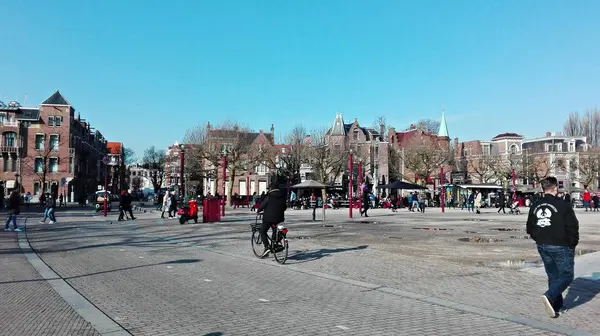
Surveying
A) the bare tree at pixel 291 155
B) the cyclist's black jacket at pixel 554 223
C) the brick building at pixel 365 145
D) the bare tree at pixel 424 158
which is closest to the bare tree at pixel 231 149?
the bare tree at pixel 291 155

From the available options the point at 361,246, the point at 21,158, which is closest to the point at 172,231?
the point at 361,246

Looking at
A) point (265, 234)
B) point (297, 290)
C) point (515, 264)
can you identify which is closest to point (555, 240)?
point (297, 290)

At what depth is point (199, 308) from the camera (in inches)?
271

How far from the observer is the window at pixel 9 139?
64.2 metres

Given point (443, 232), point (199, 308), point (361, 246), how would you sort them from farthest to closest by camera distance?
1. point (443, 232)
2. point (361, 246)
3. point (199, 308)

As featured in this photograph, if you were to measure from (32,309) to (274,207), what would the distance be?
564 cm

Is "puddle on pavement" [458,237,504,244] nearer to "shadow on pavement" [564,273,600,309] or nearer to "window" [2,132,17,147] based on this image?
"shadow on pavement" [564,273,600,309]

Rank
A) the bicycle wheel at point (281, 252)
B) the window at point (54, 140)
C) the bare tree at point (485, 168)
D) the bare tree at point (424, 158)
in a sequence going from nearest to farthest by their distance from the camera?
the bicycle wheel at point (281, 252), the bare tree at point (424, 158), the window at point (54, 140), the bare tree at point (485, 168)

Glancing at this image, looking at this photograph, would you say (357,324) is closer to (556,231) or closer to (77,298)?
(556,231)

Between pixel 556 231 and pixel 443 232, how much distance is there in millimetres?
13106

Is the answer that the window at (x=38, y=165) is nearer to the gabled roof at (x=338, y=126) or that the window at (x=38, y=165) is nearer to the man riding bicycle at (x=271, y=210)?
the gabled roof at (x=338, y=126)

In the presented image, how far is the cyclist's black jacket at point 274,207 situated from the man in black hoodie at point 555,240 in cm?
588

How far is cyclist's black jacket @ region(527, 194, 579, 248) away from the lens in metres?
6.29

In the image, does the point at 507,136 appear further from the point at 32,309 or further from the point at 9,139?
the point at 32,309
